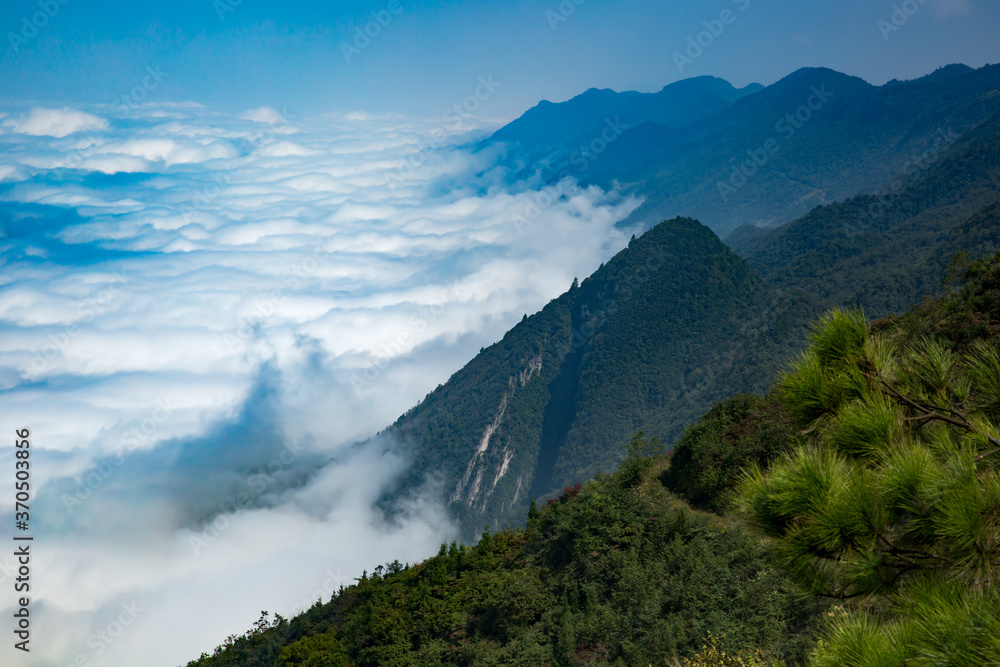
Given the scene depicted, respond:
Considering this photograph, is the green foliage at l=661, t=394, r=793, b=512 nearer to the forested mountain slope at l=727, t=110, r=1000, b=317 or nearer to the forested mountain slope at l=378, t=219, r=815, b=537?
the forested mountain slope at l=727, t=110, r=1000, b=317

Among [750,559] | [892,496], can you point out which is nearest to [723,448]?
[750,559]

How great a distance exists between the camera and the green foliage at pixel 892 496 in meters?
4.02

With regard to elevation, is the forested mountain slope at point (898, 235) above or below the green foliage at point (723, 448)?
above

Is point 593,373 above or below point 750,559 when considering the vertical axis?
above

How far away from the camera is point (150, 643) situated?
331ft

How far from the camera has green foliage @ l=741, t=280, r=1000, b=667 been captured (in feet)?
13.2

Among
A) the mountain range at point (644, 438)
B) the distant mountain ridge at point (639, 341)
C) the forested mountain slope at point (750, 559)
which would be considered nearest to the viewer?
the forested mountain slope at point (750, 559)

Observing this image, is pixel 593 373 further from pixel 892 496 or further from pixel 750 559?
pixel 892 496

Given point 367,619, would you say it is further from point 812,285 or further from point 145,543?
point 145,543

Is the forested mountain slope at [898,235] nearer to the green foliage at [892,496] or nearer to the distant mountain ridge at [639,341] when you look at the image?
the distant mountain ridge at [639,341]

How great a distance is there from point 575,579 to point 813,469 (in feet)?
68.4

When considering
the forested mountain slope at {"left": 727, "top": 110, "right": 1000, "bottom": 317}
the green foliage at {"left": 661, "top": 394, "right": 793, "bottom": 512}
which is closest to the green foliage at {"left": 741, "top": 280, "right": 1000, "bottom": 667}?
the green foliage at {"left": 661, "top": 394, "right": 793, "bottom": 512}

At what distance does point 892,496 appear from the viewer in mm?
4344

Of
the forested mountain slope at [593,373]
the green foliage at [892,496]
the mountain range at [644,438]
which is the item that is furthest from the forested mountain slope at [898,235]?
the green foliage at [892,496]
